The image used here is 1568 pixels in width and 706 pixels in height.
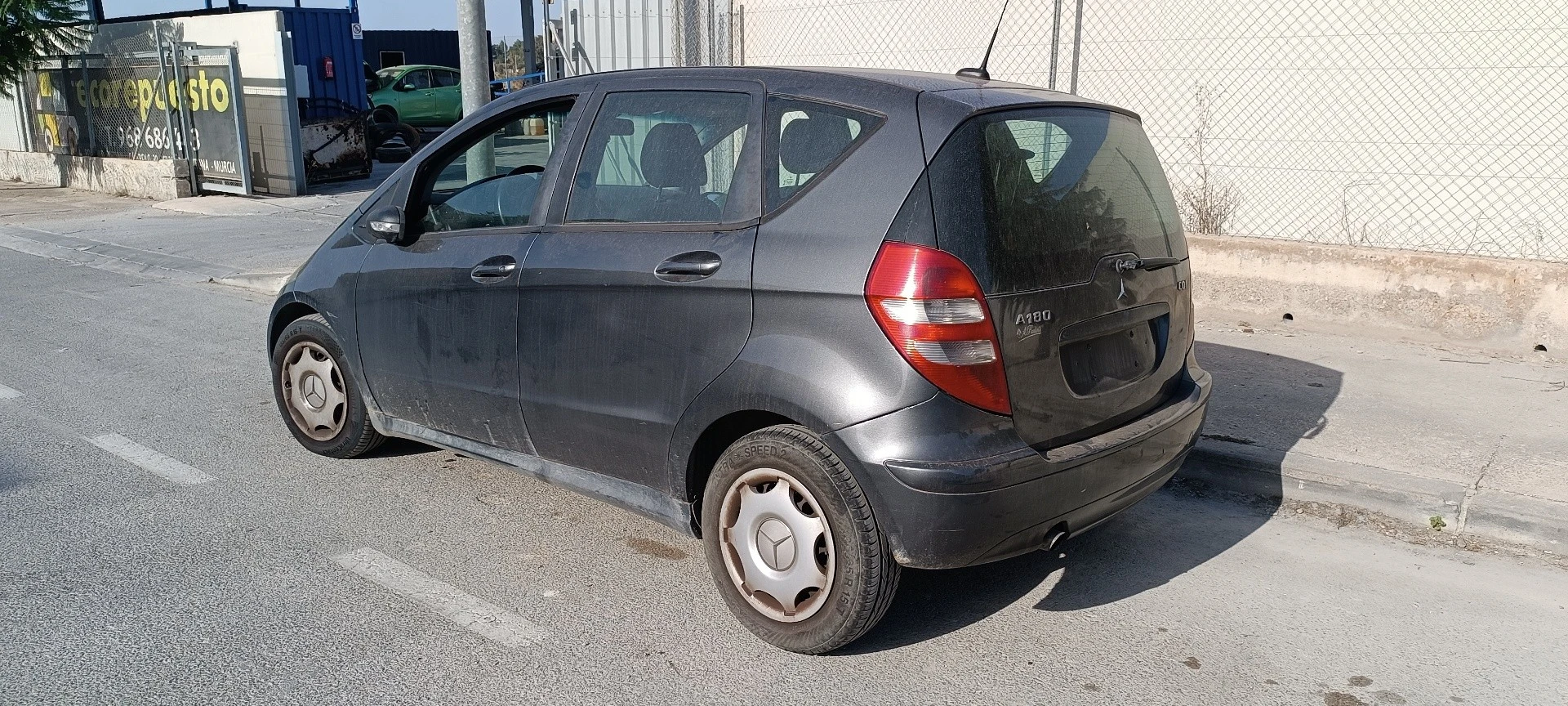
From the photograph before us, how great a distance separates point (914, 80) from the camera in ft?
11.9

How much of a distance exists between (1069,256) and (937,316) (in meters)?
0.55

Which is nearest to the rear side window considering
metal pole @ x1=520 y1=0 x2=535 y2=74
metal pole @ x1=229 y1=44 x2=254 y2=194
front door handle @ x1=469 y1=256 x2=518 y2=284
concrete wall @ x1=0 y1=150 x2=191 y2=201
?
front door handle @ x1=469 y1=256 x2=518 y2=284

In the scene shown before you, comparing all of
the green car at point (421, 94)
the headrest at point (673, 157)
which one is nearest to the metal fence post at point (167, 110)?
the green car at point (421, 94)

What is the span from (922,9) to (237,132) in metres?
10.6

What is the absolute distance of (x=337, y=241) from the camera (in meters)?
5.06

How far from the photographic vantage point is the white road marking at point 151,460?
5.08m

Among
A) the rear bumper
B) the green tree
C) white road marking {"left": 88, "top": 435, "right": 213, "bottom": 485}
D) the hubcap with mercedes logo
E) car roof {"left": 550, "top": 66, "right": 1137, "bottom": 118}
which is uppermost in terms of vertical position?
the green tree

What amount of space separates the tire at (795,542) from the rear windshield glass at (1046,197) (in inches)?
28.3

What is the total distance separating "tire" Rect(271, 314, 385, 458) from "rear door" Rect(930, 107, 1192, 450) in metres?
2.93

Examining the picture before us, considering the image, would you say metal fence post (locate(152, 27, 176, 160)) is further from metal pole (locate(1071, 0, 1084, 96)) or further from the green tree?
metal pole (locate(1071, 0, 1084, 96))

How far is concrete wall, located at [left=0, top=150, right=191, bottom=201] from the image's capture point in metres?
16.3

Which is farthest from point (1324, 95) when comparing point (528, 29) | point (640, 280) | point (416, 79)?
point (416, 79)

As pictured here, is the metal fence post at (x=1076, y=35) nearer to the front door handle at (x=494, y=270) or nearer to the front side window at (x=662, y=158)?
the front side window at (x=662, y=158)

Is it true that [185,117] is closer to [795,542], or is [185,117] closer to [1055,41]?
[1055,41]
